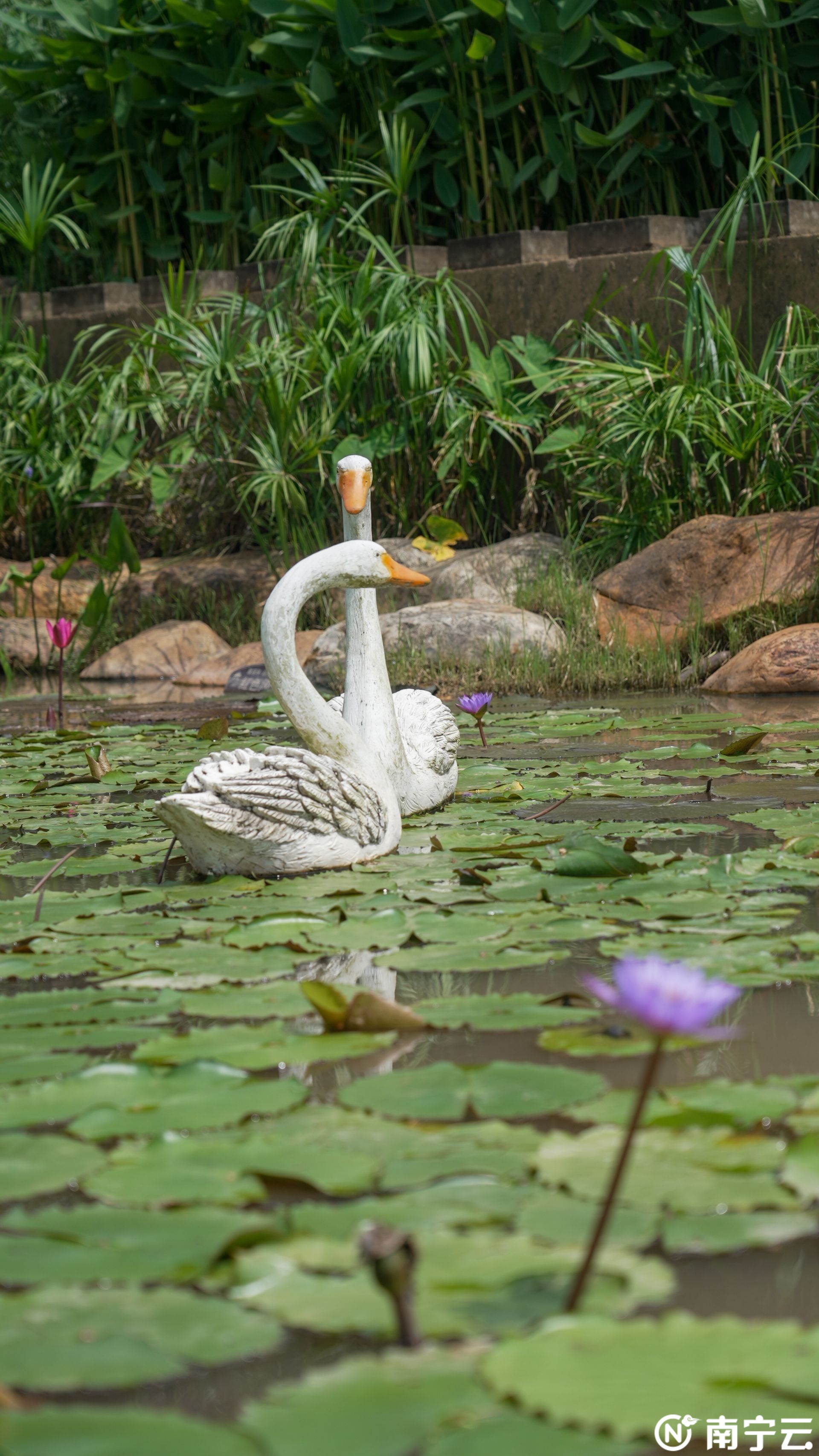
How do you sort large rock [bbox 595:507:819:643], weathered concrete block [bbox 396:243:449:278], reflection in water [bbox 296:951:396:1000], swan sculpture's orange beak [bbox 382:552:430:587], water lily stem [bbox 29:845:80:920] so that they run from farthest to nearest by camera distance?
weathered concrete block [bbox 396:243:449:278]
large rock [bbox 595:507:819:643]
swan sculpture's orange beak [bbox 382:552:430:587]
water lily stem [bbox 29:845:80:920]
reflection in water [bbox 296:951:396:1000]

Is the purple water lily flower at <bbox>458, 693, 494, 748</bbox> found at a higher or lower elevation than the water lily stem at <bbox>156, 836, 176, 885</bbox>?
higher

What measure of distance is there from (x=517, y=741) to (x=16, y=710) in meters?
3.08

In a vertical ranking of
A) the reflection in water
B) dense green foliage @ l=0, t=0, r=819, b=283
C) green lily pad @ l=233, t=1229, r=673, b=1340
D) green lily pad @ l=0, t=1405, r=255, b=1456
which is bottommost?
the reflection in water

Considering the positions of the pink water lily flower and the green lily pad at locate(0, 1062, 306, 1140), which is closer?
the green lily pad at locate(0, 1062, 306, 1140)

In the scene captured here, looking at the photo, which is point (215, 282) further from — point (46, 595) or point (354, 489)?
point (354, 489)

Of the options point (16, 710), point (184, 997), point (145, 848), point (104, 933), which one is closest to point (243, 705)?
point (16, 710)

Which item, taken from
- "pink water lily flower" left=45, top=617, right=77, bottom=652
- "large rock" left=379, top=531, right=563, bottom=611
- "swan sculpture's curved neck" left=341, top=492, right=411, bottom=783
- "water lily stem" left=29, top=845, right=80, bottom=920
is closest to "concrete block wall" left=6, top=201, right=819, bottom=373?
"large rock" left=379, top=531, right=563, bottom=611

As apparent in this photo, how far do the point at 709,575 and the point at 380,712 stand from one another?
3.94 m

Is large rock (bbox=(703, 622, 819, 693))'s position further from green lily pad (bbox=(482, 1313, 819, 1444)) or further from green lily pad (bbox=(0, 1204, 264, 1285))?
green lily pad (bbox=(482, 1313, 819, 1444))

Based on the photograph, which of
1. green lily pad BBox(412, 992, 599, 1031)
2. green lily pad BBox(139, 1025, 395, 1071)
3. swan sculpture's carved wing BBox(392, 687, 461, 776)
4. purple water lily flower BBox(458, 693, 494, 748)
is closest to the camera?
green lily pad BBox(139, 1025, 395, 1071)

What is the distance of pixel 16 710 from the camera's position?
7.18 meters

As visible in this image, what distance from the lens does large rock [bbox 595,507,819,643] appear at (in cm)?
689

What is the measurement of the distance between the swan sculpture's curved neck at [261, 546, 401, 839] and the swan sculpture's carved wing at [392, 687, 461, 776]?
1.28 ft

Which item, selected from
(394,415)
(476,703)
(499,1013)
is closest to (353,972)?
(499,1013)
